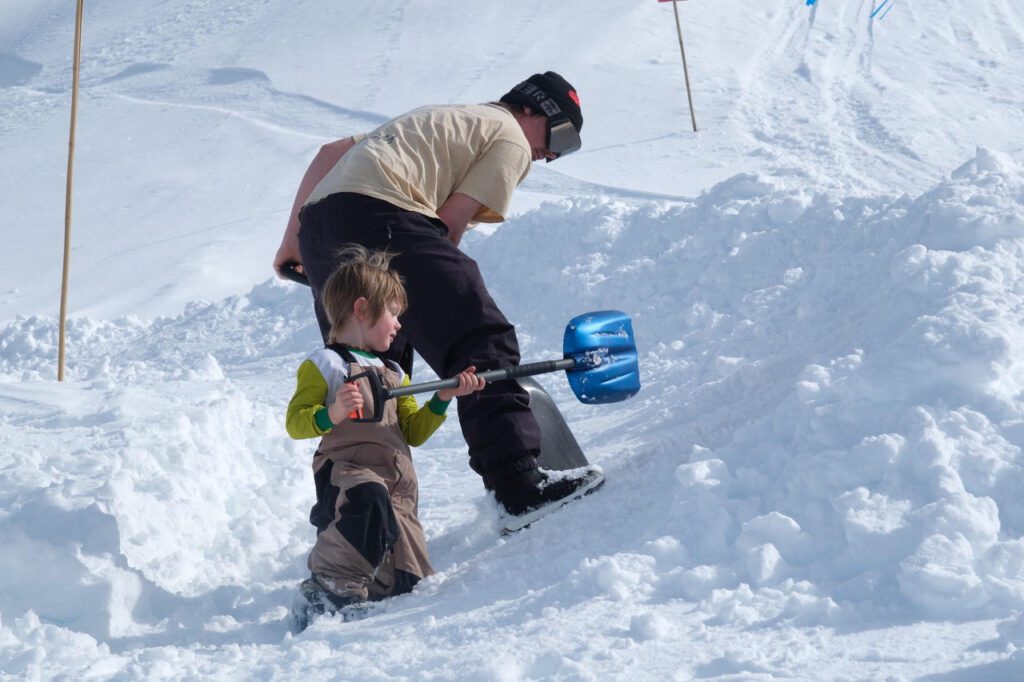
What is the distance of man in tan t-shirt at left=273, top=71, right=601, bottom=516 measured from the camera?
281 cm

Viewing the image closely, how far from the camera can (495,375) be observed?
8.99ft

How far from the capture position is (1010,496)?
2.35 m

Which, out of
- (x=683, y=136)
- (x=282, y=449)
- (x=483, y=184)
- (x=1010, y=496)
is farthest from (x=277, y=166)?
(x=1010, y=496)

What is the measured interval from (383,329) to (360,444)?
0.29m

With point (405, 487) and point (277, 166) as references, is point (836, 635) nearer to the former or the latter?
point (405, 487)

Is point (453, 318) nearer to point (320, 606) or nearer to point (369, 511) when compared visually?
point (369, 511)

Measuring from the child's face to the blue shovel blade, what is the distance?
0.56 metres

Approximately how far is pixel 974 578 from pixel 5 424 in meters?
3.11

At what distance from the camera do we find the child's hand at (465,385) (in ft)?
8.72

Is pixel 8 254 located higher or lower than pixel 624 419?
lower

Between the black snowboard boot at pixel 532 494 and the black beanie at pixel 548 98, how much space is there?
99 centimetres

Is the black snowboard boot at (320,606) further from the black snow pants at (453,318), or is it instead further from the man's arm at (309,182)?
the man's arm at (309,182)

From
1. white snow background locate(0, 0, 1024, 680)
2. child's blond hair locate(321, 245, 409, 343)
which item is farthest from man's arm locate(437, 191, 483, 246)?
white snow background locate(0, 0, 1024, 680)

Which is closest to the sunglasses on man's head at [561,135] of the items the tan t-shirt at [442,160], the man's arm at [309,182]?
the tan t-shirt at [442,160]
